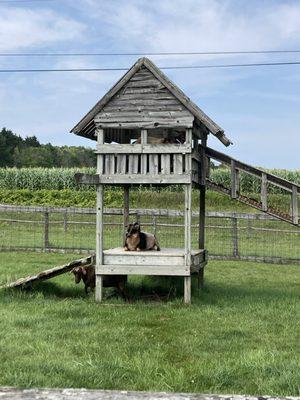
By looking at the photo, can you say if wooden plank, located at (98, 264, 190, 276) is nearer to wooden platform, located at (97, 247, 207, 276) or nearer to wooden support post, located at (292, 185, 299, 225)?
wooden platform, located at (97, 247, 207, 276)

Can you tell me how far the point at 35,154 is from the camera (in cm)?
9388

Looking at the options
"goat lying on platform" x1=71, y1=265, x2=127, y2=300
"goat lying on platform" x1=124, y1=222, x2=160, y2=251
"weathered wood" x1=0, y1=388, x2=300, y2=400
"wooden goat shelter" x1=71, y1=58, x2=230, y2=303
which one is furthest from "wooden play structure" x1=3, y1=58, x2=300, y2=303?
"weathered wood" x1=0, y1=388, x2=300, y2=400

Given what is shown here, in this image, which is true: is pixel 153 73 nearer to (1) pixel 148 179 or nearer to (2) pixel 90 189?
(1) pixel 148 179

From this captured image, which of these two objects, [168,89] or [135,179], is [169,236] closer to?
[135,179]

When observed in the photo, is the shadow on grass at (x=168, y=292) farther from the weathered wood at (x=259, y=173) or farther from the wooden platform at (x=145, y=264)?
the weathered wood at (x=259, y=173)

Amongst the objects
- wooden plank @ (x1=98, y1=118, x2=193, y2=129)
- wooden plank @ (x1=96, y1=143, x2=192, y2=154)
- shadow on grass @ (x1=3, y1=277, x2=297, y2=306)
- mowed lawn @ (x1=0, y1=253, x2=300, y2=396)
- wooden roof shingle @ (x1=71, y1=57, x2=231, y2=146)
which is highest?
wooden roof shingle @ (x1=71, y1=57, x2=231, y2=146)

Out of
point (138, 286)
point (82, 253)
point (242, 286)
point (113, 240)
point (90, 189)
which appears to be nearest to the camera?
point (138, 286)

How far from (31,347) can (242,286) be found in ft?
24.3

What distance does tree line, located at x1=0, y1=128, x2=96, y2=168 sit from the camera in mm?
90688

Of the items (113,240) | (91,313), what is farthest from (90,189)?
(91,313)

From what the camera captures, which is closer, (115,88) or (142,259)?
(142,259)

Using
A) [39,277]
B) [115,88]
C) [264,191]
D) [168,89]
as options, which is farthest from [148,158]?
[39,277]

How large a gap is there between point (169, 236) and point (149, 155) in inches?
455

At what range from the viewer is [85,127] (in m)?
11.5
